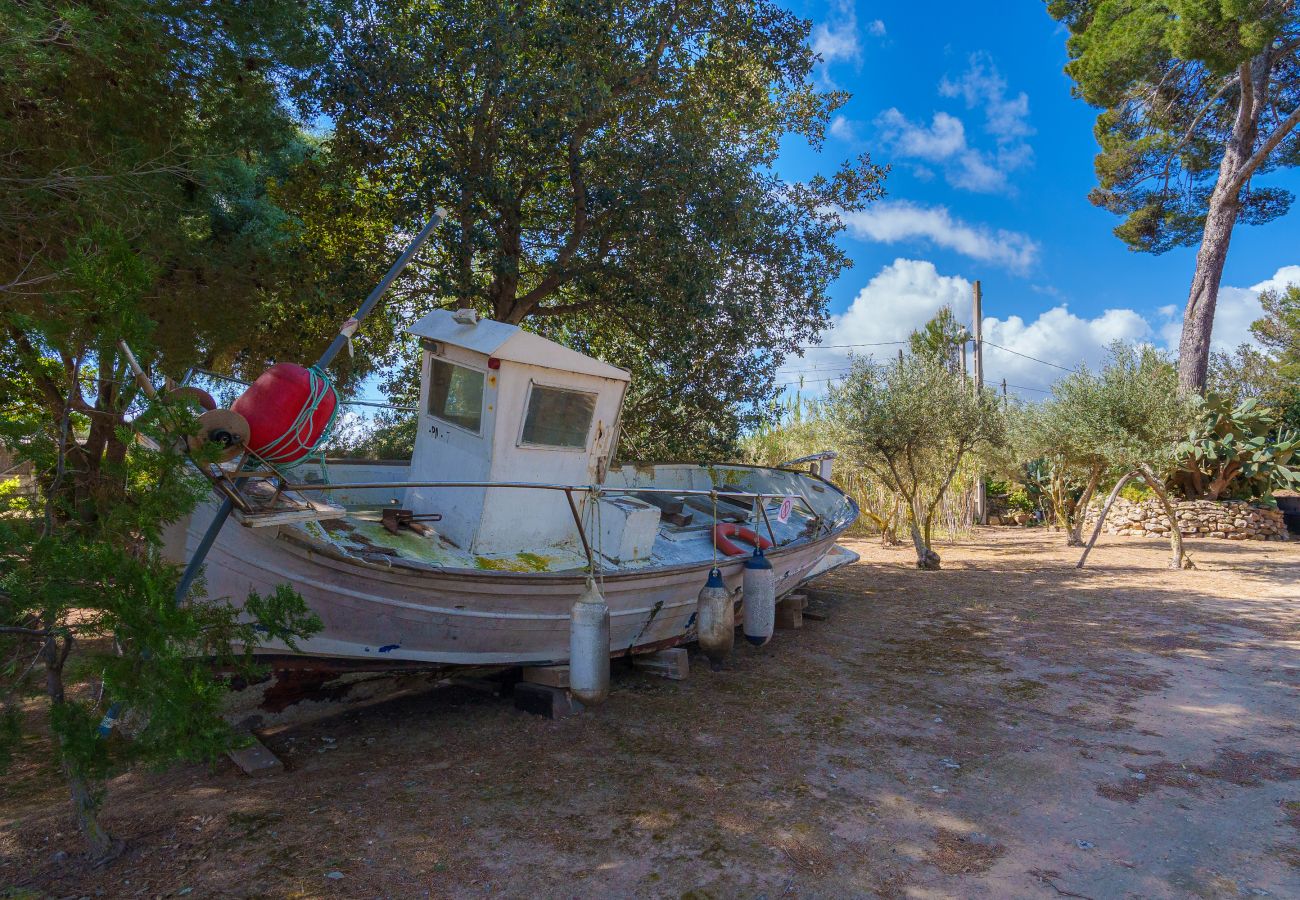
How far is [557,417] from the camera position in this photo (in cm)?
573

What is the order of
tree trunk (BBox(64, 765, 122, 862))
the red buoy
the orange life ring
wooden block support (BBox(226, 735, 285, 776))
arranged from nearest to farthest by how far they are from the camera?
tree trunk (BBox(64, 765, 122, 862)), the red buoy, wooden block support (BBox(226, 735, 285, 776)), the orange life ring

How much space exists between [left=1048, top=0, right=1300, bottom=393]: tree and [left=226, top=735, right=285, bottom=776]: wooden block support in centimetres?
2094

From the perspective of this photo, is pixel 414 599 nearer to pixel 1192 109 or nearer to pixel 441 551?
pixel 441 551

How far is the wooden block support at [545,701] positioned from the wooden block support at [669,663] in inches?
42.7

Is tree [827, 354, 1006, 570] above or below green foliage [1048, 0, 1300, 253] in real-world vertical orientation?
below

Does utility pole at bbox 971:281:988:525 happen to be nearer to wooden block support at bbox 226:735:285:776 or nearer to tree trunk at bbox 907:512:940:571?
tree trunk at bbox 907:512:940:571

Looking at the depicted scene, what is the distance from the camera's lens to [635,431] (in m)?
10.3

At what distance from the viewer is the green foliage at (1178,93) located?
58.9ft

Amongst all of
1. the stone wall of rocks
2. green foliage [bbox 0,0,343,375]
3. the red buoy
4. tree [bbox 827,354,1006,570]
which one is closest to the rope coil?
the red buoy

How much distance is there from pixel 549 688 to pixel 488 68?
6057 mm

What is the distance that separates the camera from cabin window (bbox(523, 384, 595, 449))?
5566 mm

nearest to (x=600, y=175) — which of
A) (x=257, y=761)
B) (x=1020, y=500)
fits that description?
(x=257, y=761)

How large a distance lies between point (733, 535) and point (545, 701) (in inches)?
107

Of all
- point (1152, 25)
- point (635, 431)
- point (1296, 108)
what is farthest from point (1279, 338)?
point (635, 431)
